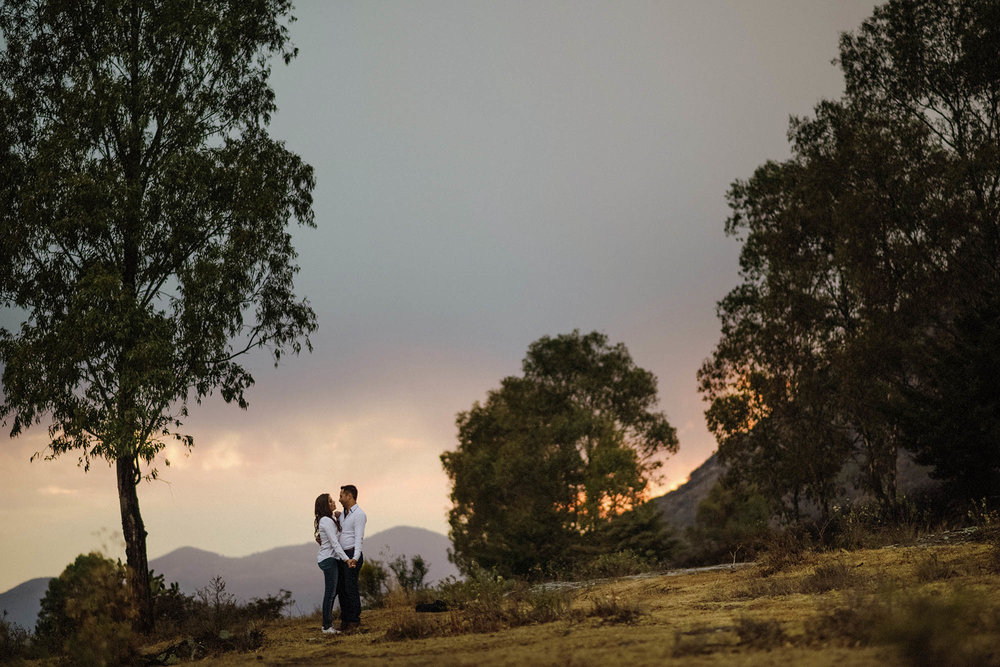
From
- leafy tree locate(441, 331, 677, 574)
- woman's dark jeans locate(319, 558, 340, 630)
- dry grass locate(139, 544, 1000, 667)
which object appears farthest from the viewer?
leafy tree locate(441, 331, 677, 574)

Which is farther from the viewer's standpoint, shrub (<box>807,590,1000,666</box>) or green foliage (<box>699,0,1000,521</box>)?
green foliage (<box>699,0,1000,521</box>)

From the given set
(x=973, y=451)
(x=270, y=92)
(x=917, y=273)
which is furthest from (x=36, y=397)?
(x=917, y=273)

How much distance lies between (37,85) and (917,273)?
25.5 meters

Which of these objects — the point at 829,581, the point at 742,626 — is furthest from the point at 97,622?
the point at 829,581

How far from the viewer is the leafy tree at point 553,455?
31547 millimetres

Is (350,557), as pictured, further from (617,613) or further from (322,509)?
(617,613)

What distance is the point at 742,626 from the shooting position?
5.88m

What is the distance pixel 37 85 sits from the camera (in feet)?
54.0

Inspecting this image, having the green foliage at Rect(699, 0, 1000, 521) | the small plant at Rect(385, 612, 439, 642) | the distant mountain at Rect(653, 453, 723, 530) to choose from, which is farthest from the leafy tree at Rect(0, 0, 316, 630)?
the distant mountain at Rect(653, 453, 723, 530)

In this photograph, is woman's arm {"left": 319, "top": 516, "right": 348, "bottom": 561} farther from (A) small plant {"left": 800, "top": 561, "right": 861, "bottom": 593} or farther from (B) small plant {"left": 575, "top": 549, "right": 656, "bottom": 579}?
(B) small plant {"left": 575, "top": 549, "right": 656, "bottom": 579}

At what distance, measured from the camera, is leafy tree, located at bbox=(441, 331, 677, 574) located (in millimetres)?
31547

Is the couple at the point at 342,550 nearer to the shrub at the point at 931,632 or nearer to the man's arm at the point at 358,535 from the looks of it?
the man's arm at the point at 358,535

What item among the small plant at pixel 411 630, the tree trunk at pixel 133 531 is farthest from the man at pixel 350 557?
the tree trunk at pixel 133 531

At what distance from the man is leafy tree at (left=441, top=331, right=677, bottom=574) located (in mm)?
19282
